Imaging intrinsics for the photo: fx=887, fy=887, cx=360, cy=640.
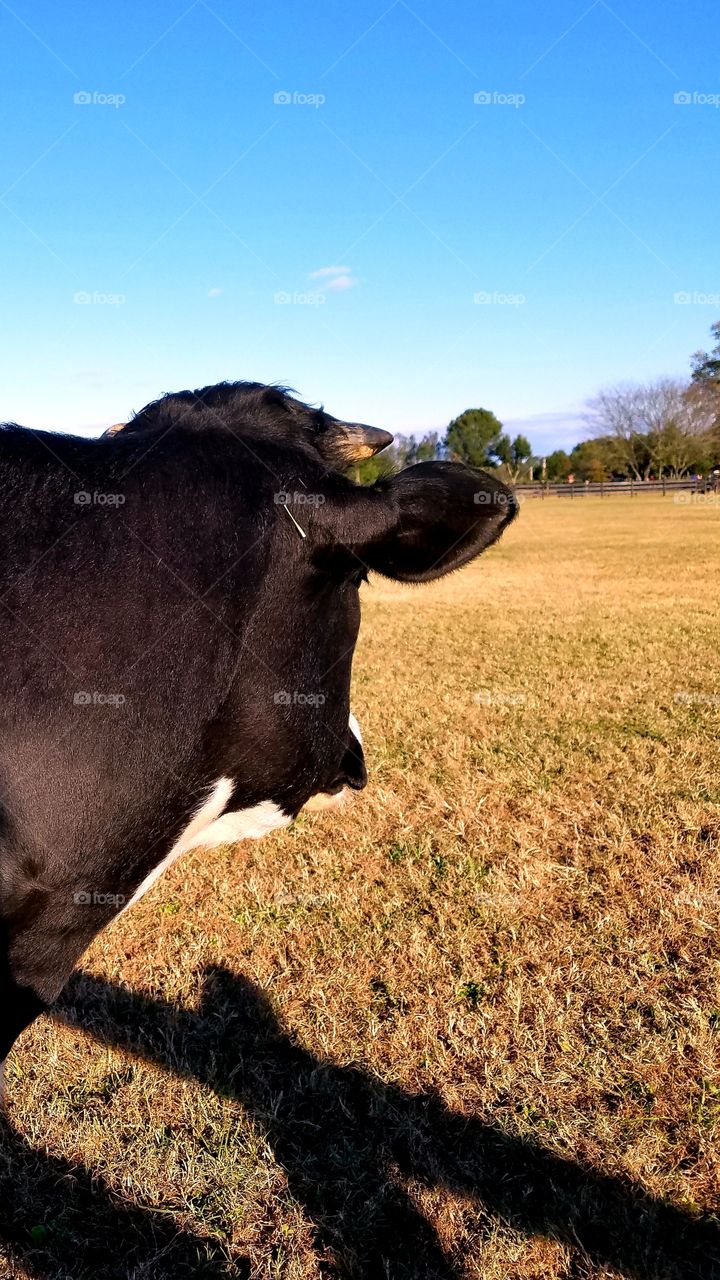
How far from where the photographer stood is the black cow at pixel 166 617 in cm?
157

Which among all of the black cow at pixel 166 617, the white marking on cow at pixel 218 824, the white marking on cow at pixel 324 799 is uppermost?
the black cow at pixel 166 617

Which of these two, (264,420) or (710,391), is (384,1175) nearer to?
(264,420)

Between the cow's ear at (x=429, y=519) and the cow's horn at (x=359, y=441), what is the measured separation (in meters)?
0.10

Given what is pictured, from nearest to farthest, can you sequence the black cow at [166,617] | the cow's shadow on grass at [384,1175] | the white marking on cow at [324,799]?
1. the black cow at [166,617]
2. the cow's shadow on grass at [384,1175]
3. the white marking on cow at [324,799]

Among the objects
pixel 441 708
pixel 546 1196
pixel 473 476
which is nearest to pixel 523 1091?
pixel 546 1196

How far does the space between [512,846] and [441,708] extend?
2.56 meters

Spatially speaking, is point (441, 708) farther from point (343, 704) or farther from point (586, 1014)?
point (343, 704)

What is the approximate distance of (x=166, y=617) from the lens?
1.65m

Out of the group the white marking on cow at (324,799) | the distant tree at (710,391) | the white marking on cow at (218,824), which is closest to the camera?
the white marking on cow at (218,824)

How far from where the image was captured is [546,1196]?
2381 mm

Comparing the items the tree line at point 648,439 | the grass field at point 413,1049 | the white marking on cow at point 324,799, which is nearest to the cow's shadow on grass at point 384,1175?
the grass field at point 413,1049

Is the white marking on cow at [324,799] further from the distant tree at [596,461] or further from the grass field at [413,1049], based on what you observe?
the distant tree at [596,461]

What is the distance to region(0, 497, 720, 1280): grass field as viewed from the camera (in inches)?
90.9

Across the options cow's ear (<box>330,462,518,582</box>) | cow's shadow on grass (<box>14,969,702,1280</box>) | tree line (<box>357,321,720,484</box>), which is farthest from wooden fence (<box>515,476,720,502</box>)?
cow's ear (<box>330,462,518,582</box>)
